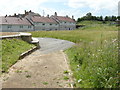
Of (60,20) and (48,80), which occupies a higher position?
(60,20)

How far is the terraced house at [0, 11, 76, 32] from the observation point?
43831mm

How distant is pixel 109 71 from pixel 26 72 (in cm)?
314

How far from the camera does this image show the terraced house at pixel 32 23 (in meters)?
43.8

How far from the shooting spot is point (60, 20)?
61.5 metres

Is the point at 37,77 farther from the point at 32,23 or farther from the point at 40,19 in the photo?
the point at 40,19

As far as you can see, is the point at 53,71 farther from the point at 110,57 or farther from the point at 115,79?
the point at 115,79

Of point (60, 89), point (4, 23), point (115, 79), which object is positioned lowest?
point (60, 89)

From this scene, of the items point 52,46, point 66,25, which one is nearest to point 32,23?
point 66,25

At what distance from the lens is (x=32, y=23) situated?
51375 mm

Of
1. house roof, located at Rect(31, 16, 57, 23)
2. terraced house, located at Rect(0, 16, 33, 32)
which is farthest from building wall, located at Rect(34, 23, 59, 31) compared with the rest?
terraced house, located at Rect(0, 16, 33, 32)

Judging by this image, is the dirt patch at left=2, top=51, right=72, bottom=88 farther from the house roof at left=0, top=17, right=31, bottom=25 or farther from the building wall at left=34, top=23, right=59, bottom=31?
the building wall at left=34, top=23, right=59, bottom=31

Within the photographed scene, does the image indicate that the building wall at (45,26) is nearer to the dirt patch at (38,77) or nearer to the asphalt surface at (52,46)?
the asphalt surface at (52,46)

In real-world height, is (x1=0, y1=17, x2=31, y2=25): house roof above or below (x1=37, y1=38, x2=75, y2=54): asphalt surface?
above

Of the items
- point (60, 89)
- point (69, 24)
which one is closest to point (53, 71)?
point (60, 89)
